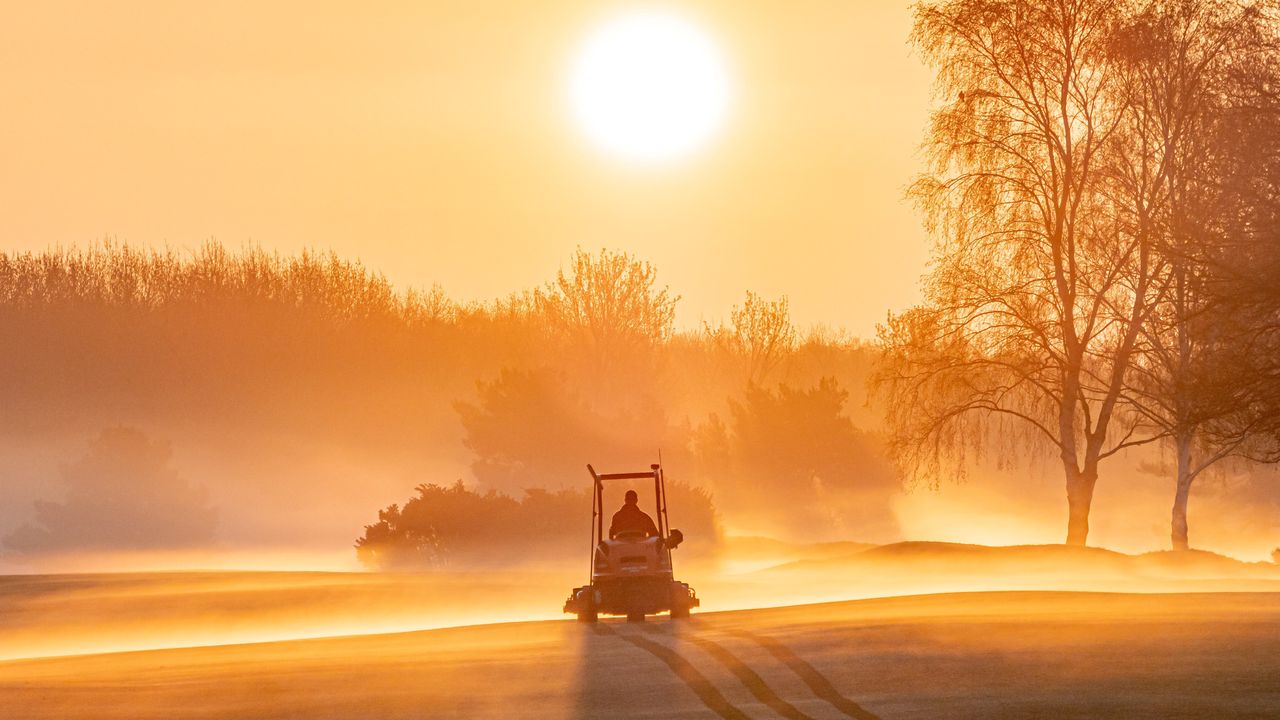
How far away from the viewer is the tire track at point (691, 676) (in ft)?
63.9

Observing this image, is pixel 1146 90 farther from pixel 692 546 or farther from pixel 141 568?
pixel 141 568

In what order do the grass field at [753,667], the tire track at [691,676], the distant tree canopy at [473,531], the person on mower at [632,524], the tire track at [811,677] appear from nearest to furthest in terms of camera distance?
the tire track at [811,677] → the tire track at [691,676] → the grass field at [753,667] → the person on mower at [632,524] → the distant tree canopy at [473,531]

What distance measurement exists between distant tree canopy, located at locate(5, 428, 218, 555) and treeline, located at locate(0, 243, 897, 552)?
51.3 ft

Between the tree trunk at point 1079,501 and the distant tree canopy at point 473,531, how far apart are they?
56.7 ft

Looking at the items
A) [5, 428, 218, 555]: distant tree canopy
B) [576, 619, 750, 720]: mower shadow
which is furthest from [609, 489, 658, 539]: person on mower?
[5, 428, 218, 555]: distant tree canopy

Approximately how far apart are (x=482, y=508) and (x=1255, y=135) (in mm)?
36168

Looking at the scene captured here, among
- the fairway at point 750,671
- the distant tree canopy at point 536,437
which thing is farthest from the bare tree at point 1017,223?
the distant tree canopy at point 536,437

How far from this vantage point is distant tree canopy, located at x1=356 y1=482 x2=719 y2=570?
57.9 meters

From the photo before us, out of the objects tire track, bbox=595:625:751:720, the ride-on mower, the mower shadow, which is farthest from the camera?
the ride-on mower

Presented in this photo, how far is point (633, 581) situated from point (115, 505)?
147 ft

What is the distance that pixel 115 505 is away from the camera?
6944 centimetres

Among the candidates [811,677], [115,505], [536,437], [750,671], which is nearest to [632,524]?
[750,671]

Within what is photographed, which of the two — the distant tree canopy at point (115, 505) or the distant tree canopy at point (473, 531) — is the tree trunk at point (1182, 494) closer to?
the distant tree canopy at point (473, 531)

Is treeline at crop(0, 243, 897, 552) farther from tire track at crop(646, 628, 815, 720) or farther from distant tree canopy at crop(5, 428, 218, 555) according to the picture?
tire track at crop(646, 628, 815, 720)
